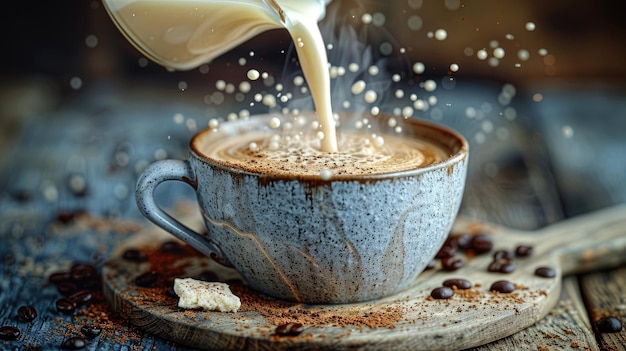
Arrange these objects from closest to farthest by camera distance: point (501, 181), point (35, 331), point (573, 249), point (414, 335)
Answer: point (414, 335) < point (35, 331) < point (573, 249) < point (501, 181)

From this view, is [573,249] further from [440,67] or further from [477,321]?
[440,67]

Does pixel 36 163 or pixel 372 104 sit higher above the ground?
pixel 372 104

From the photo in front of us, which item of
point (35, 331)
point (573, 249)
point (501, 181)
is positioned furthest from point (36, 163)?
point (573, 249)

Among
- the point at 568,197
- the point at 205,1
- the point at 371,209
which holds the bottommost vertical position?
the point at 568,197

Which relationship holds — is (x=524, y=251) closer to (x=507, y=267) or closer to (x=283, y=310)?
(x=507, y=267)

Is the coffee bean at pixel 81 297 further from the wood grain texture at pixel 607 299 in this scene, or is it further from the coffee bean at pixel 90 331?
the wood grain texture at pixel 607 299

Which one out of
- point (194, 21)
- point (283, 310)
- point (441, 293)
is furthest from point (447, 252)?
point (194, 21)

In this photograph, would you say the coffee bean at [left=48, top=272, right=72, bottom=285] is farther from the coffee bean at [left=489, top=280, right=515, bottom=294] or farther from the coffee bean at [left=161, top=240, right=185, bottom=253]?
the coffee bean at [left=489, top=280, right=515, bottom=294]

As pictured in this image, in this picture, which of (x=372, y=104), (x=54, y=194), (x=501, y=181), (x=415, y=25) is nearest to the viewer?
(x=372, y=104)
